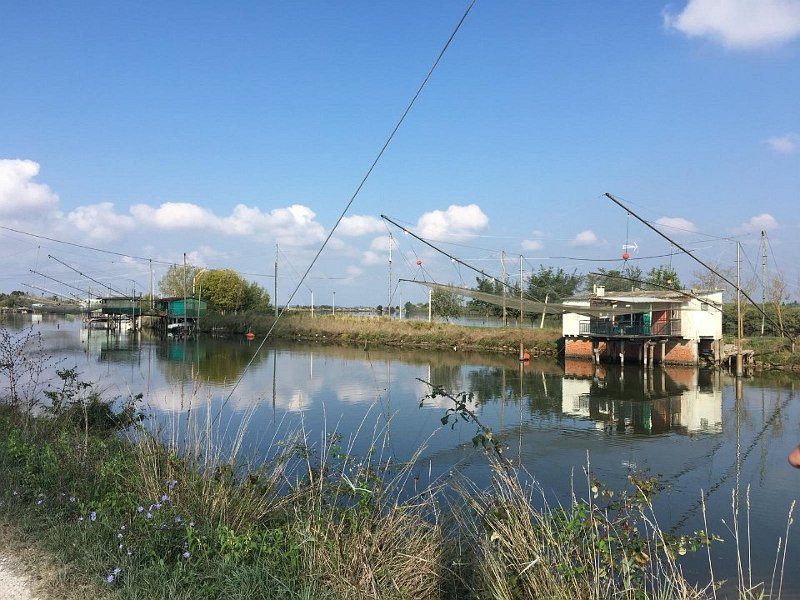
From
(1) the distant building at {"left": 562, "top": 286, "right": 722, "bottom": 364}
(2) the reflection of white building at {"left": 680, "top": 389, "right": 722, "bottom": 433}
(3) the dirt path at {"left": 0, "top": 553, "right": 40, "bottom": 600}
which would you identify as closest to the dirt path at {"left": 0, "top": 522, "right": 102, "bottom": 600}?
(3) the dirt path at {"left": 0, "top": 553, "right": 40, "bottom": 600}

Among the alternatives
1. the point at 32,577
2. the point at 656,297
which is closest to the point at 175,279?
the point at 656,297

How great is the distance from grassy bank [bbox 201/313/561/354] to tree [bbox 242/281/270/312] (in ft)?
23.0

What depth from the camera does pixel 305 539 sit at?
11.7 ft

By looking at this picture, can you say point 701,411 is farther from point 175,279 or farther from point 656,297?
point 175,279

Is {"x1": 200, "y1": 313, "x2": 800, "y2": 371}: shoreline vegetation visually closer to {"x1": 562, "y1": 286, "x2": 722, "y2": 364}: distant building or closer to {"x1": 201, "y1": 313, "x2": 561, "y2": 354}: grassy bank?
{"x1": 201, "y1": 313, "x2": 561, "y2": 354}: grassy bank

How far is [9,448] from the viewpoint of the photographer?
5.55 m

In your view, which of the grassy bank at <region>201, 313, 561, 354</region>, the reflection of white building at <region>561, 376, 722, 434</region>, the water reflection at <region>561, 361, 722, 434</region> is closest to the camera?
the reflection of white building at <region>561, 376, 722, 434</region>

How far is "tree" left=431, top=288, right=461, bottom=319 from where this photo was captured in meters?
50.4

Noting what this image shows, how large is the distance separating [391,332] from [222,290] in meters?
25.6

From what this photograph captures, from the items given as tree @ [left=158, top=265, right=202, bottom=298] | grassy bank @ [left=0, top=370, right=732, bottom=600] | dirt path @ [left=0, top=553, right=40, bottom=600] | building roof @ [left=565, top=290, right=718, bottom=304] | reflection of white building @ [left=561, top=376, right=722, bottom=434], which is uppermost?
tree @ [left=158, top=265, right=202, bottom=298]

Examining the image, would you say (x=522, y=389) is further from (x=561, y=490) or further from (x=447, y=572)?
(x=447, y=572)

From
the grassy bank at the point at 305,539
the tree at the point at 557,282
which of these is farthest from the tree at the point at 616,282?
the grassy bank at the point at 305,539

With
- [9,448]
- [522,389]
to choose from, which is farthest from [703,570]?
[522,389]

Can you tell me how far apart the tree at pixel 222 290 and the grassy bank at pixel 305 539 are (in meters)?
58.0
